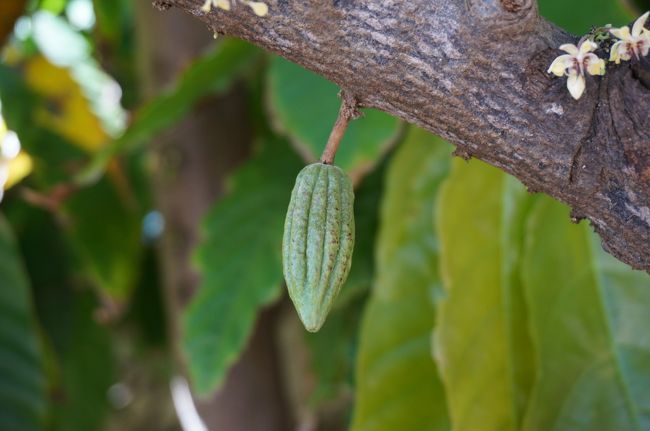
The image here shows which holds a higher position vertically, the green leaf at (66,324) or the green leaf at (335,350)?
the green leaf at (335,350)

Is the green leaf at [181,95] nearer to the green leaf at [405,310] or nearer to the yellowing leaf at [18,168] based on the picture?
the green leaf at [405,310]

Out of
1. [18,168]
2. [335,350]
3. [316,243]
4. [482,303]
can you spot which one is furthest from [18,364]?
[316,243]

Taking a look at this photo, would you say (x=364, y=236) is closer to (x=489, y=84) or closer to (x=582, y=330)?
(x=582, y=330)

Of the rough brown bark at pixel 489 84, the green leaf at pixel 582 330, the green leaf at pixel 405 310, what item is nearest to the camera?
the rough brown bark at pixel 489 84

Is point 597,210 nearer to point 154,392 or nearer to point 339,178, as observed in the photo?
point 339,178

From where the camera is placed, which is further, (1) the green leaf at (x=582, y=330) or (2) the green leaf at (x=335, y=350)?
(2) the green leaf at (x=335, y=350)

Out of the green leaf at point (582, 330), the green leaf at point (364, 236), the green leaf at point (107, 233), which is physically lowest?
the green leaf at point (107, 233)

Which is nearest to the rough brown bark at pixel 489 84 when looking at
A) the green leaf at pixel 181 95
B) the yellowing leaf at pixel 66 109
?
the green leaf at pixel 181 95

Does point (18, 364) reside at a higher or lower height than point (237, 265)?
lower
